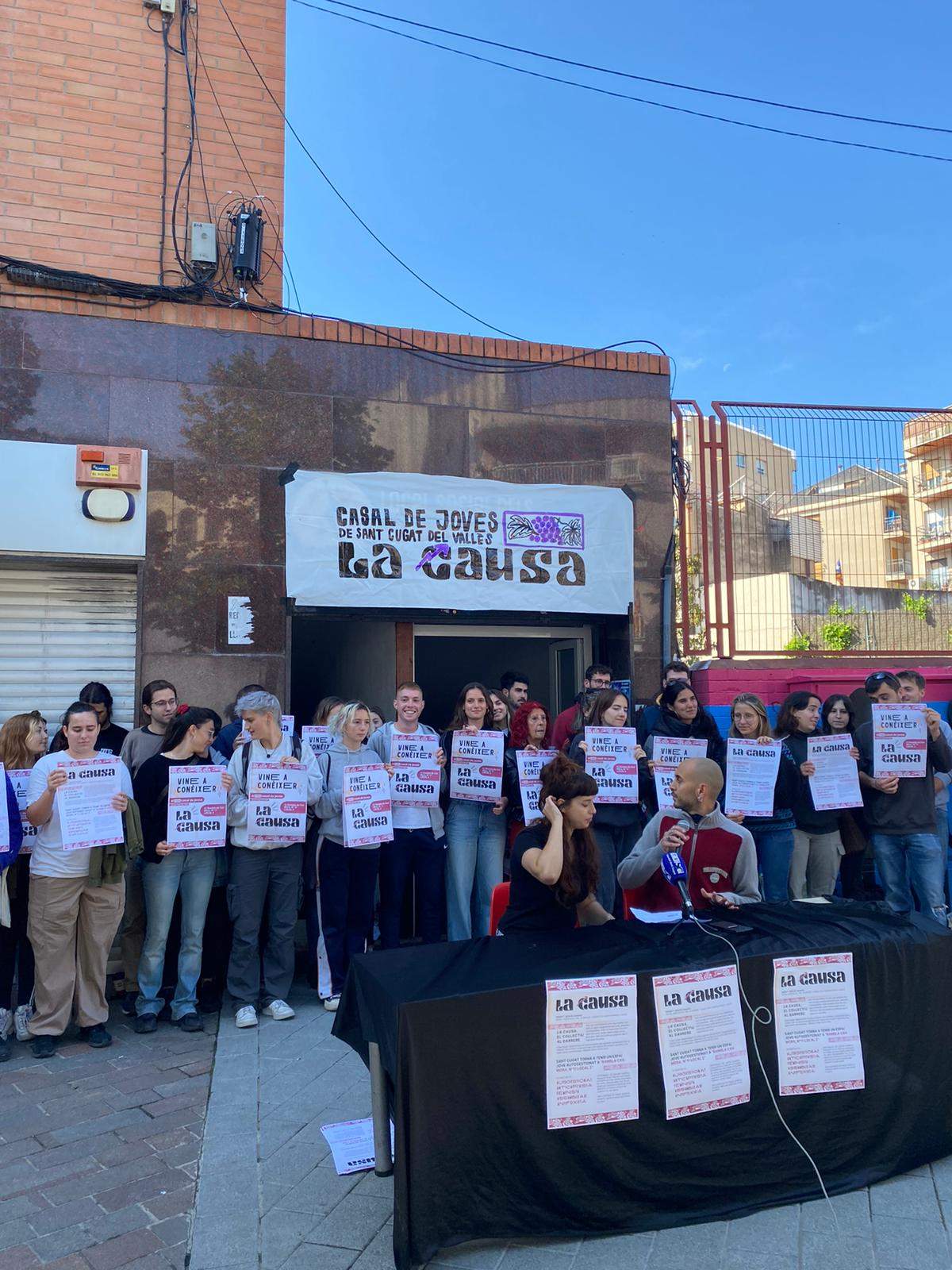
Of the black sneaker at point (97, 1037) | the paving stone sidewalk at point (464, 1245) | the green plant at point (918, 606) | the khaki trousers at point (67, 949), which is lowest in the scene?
the black sneaker at point (97, 1037)

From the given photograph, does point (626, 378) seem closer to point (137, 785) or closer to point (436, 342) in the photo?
point (436, 342)

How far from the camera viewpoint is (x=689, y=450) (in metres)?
9.90

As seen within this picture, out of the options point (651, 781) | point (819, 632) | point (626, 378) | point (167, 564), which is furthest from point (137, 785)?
point (819, 632)

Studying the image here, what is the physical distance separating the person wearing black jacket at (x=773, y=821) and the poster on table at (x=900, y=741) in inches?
27.3

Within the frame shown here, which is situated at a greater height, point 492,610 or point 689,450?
point 689,450

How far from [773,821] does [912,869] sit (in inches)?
48.7

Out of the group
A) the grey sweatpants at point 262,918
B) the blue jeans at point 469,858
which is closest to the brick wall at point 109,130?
the blue jeans at point 469,858

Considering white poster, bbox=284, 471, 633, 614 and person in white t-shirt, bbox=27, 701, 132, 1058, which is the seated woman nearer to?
person in white t-shirt, bbox=27, 701, 132, 1058

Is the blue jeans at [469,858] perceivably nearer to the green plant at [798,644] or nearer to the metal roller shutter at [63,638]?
the metal roller shutter at [63,638]

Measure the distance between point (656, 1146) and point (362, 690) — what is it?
7.21 m

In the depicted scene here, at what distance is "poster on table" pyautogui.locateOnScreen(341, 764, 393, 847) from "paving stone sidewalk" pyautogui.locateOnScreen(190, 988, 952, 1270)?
82.8 inches

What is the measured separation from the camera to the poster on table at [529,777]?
682 cm

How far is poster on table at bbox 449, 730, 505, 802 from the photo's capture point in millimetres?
6930

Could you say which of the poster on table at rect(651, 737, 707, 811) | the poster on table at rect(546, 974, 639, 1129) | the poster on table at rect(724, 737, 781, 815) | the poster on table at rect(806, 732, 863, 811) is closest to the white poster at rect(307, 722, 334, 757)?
the poster on table at rect(651, 737, 707, 811)
